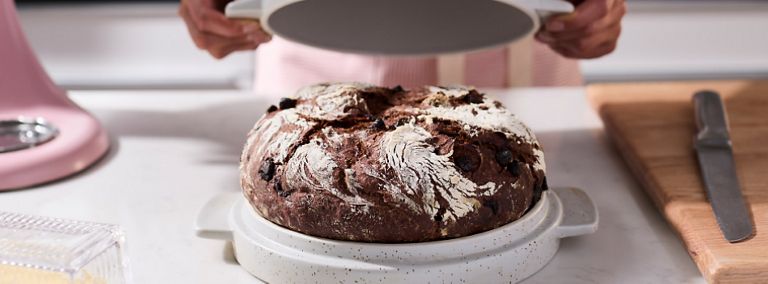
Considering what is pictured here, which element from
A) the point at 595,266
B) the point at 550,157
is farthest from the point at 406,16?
the point at 595,266

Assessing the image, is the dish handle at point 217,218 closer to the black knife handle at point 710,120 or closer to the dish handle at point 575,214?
the dish handle at point 575,214

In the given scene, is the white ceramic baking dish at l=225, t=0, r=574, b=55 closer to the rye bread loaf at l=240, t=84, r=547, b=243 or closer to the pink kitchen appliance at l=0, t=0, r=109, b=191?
the rye bread loaf at l=240, t=84, r=547, b=243

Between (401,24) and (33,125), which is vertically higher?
(401,24)

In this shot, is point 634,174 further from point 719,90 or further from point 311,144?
point 311,144

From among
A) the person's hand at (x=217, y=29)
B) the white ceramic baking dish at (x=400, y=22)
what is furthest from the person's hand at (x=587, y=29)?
the person's hand at (x=217, y=29)

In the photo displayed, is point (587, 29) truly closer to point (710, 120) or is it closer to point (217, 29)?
point (710, 120)

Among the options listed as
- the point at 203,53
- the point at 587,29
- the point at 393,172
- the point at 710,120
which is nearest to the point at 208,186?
the point at 393,172

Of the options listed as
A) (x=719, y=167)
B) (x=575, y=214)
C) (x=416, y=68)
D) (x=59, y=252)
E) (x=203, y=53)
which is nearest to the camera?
(x=59, y=252)
